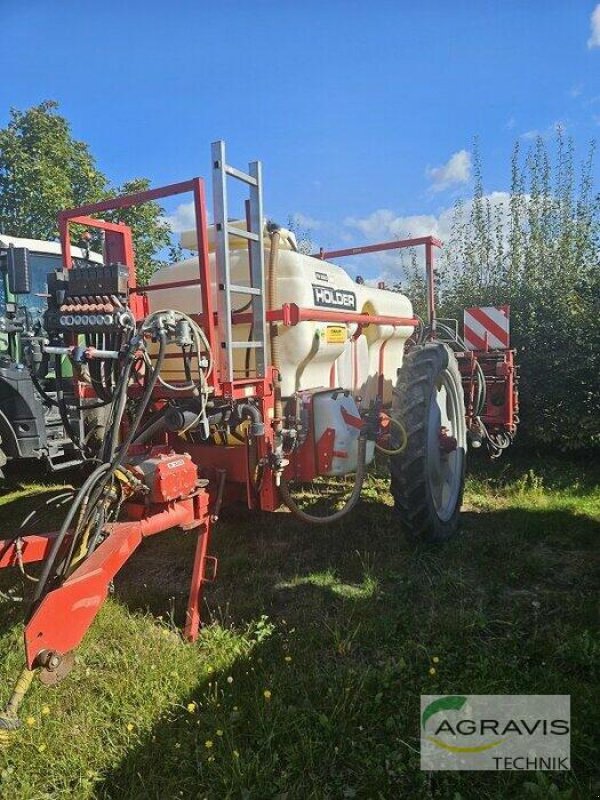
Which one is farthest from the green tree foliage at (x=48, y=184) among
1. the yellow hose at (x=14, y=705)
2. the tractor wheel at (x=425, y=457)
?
the yellow hose at (x=14, y=705)

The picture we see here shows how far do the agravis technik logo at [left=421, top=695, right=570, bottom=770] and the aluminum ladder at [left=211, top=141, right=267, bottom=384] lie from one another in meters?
1.80

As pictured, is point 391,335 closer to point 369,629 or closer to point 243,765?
point 369,629

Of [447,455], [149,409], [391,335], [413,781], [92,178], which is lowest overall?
[413,781]

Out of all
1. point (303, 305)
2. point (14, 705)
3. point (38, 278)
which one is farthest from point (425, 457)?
point (38, 278)

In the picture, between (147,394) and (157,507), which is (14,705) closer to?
(157,507)

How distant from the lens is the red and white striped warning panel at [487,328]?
6184mm

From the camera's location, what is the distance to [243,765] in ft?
6.84

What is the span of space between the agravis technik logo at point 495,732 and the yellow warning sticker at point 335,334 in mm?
2286

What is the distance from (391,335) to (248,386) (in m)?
2.29

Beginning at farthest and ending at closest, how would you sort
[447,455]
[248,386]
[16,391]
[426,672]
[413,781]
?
[16,391]
[447,455]
[248,386]
[426,672]
[413,781]

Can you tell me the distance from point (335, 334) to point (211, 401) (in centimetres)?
128

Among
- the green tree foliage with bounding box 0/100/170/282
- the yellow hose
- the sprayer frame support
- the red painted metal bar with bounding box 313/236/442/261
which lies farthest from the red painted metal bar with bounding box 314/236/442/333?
the green tree foliage with bounding box 0/100/170/282

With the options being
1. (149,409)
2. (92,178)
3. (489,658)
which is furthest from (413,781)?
(92,178)

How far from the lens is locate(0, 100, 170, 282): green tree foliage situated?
10.0m
